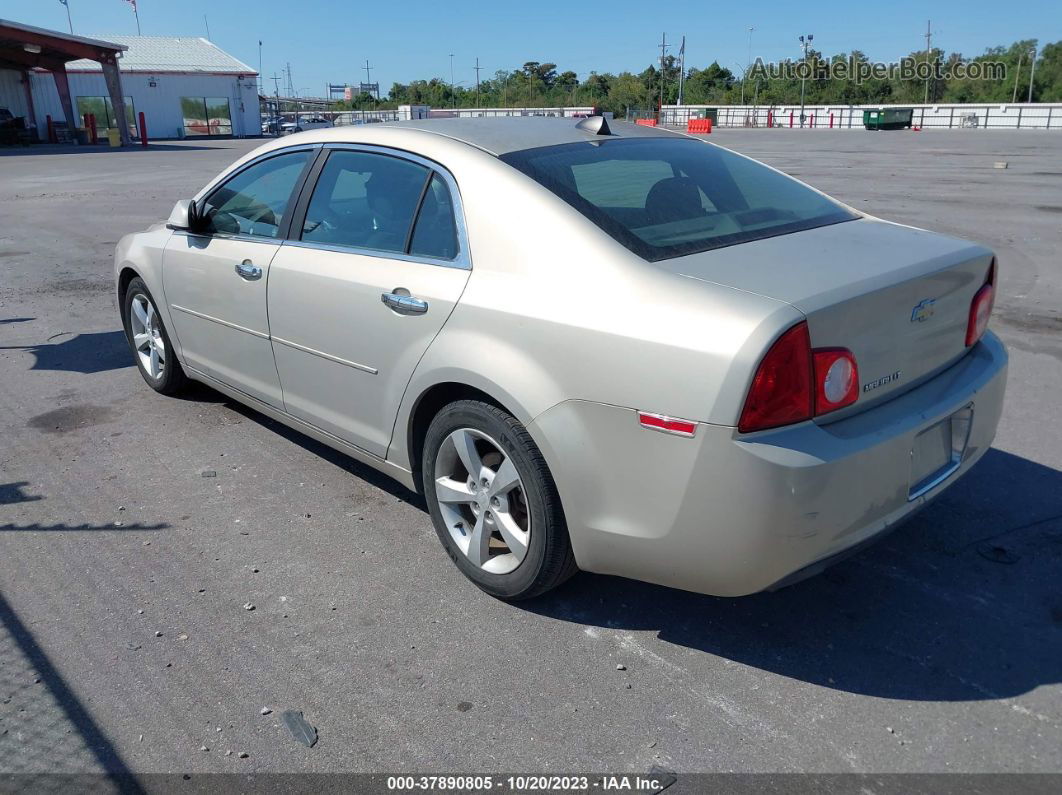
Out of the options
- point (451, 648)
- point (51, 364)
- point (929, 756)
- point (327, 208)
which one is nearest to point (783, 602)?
point (929, 756)

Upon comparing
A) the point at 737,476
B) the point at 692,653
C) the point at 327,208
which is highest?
the point at 327,208

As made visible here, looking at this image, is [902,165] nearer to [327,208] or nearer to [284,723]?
[327,208]

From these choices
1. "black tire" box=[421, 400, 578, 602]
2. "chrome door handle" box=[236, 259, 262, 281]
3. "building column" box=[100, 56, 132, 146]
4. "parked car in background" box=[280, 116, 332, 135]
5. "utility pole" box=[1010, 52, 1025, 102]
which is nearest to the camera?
"black tire" box=[421, 400, 578, 602]

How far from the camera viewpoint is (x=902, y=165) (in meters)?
23.7

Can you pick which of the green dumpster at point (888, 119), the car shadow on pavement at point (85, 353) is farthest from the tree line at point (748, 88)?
the car shadow on pavement at point (85, 353)

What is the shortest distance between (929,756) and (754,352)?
126cm

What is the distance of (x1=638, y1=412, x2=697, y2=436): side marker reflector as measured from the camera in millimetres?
2492

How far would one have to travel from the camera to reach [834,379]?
2.56 m

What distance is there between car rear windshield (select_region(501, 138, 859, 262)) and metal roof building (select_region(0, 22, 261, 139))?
2002 inches

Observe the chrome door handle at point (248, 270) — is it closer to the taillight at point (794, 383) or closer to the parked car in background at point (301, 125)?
the taillight at point (794, 383)

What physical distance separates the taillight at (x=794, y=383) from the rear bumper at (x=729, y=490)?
47 mm

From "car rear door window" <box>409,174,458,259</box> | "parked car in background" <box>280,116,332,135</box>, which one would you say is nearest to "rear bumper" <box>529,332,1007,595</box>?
"car rear door window" <box>409,174,458,259</box>

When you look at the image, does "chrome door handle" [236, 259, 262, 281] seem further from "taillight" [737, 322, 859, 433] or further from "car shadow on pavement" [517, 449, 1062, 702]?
"taillight" [737, 322, 859, 433]

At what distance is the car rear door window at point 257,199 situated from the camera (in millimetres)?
4168
